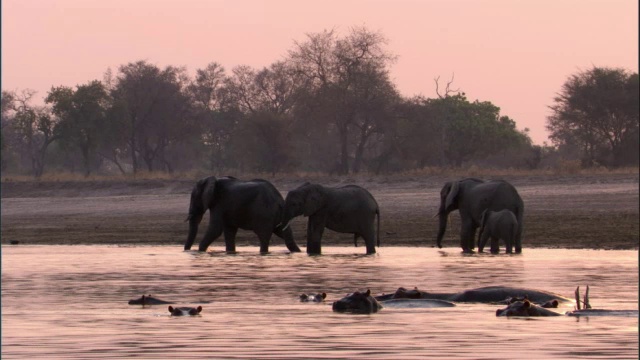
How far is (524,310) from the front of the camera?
15.1m

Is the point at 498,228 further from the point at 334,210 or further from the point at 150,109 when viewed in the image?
the point at 150,109

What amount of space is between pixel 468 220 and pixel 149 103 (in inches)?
1988

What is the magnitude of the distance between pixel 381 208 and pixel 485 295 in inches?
907

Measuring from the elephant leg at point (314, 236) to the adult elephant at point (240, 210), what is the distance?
933mm

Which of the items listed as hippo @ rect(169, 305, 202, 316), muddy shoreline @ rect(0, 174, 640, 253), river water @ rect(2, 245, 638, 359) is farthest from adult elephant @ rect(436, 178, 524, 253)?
hippo @ rect(169, 305, 202, 316)

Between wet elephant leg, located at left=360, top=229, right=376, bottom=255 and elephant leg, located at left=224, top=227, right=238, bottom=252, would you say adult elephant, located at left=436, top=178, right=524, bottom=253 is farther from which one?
elephant leg, located at left=224, top=227, right=238, bottom=252

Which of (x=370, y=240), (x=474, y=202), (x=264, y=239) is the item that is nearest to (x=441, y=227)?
(x=474, y=202)

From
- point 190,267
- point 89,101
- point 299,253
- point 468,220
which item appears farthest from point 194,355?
point 89,101

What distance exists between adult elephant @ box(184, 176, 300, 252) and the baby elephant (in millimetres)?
3802

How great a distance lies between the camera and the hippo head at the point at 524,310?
1504cm

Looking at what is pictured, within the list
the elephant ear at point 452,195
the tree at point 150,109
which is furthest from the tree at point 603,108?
the elephant ear at point 452,195

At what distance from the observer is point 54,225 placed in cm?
3997

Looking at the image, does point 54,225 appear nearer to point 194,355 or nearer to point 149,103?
point 194,355

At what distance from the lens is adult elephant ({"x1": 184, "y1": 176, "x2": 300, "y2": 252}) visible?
30.0 meters
